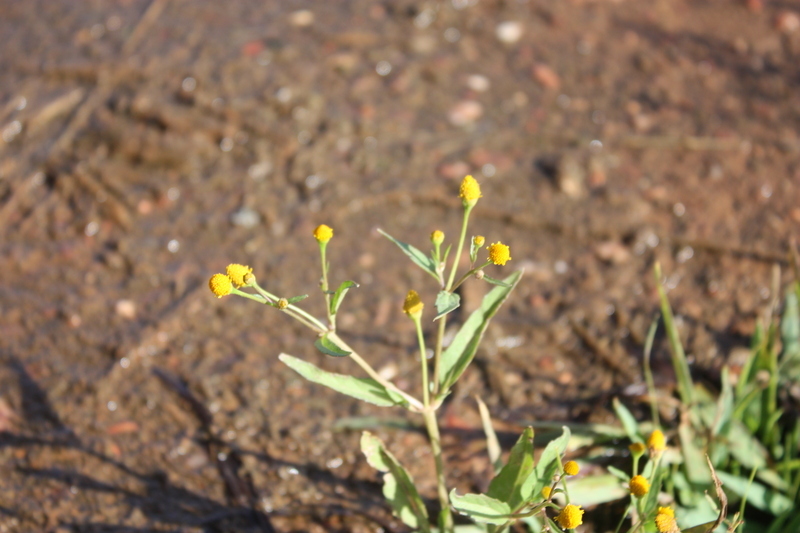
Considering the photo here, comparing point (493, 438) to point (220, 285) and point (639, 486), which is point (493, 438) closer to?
point (639, 486)

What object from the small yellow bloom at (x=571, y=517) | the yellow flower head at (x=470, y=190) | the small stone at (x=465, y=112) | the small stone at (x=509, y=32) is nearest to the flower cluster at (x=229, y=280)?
the yellow flower head at (x=470, y=190)

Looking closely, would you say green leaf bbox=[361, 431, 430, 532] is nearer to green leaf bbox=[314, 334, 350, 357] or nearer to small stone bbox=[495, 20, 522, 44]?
green leaf bbox=[314, 334, 350, 357]

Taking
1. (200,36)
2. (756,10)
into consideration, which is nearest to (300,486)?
(200,36)

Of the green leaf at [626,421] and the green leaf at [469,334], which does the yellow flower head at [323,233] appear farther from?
the green leaf at [626,421]

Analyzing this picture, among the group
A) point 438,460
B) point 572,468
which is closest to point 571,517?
point 572,468

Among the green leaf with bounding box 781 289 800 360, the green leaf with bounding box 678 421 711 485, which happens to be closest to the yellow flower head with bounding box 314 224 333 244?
the green leaf with bounding box 678 421 711 485
